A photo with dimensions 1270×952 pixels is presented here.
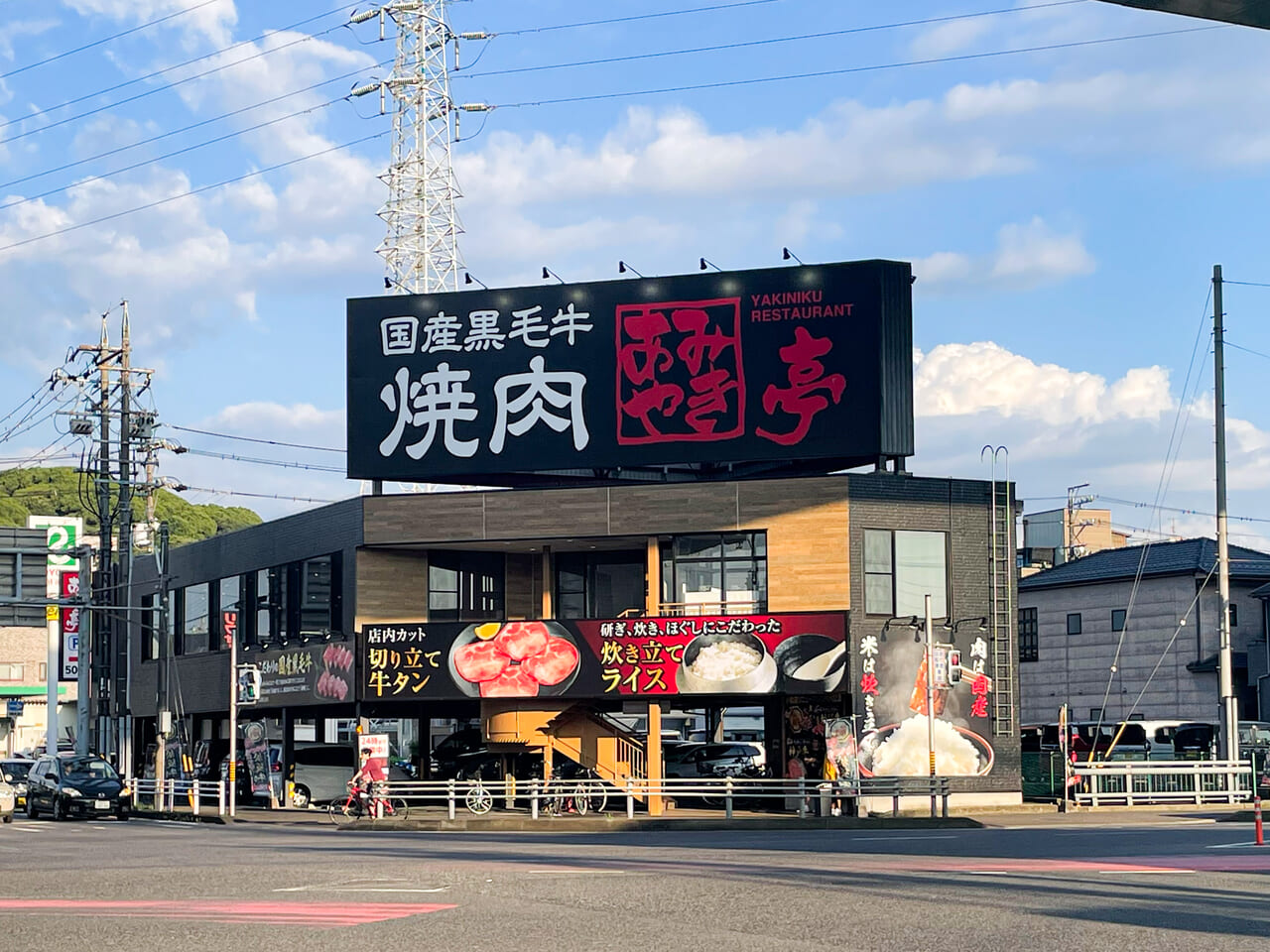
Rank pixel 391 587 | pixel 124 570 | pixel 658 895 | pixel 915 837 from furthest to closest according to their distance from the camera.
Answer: pixel 124 570 < pixel 391 587 < pixel 915 837 < pixel 658 895

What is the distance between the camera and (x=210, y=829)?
37.8 meters

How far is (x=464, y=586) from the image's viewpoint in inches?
1902

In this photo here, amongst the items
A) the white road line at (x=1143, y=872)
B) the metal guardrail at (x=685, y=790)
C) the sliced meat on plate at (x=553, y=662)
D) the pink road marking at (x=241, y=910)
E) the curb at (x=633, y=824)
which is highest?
the sliced meat on plate at (x=553, y=662)

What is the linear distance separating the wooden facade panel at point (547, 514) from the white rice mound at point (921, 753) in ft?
30.5

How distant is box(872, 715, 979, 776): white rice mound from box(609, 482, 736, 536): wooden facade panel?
6.91 meters

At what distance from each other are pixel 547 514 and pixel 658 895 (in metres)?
27.8

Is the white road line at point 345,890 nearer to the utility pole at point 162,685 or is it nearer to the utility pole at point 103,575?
the utility pole at point 162,685

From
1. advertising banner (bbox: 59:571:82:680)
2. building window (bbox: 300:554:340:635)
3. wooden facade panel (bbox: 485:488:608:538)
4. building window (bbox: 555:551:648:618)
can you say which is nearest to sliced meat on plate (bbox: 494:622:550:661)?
wooden facade panel (bbox: 485:488:608:538)

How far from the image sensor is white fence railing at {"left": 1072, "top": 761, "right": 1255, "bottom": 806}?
138ft

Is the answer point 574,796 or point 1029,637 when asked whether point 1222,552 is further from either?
point 1029,637

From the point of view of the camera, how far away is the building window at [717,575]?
43844 mm

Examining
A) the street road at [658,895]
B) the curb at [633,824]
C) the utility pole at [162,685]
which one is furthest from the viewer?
the utility pole at [162,685]

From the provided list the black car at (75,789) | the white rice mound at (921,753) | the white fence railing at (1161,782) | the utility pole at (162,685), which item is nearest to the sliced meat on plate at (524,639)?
the white rice mound at (921,753)

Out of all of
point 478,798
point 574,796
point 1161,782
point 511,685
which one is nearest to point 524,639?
point 511,685
